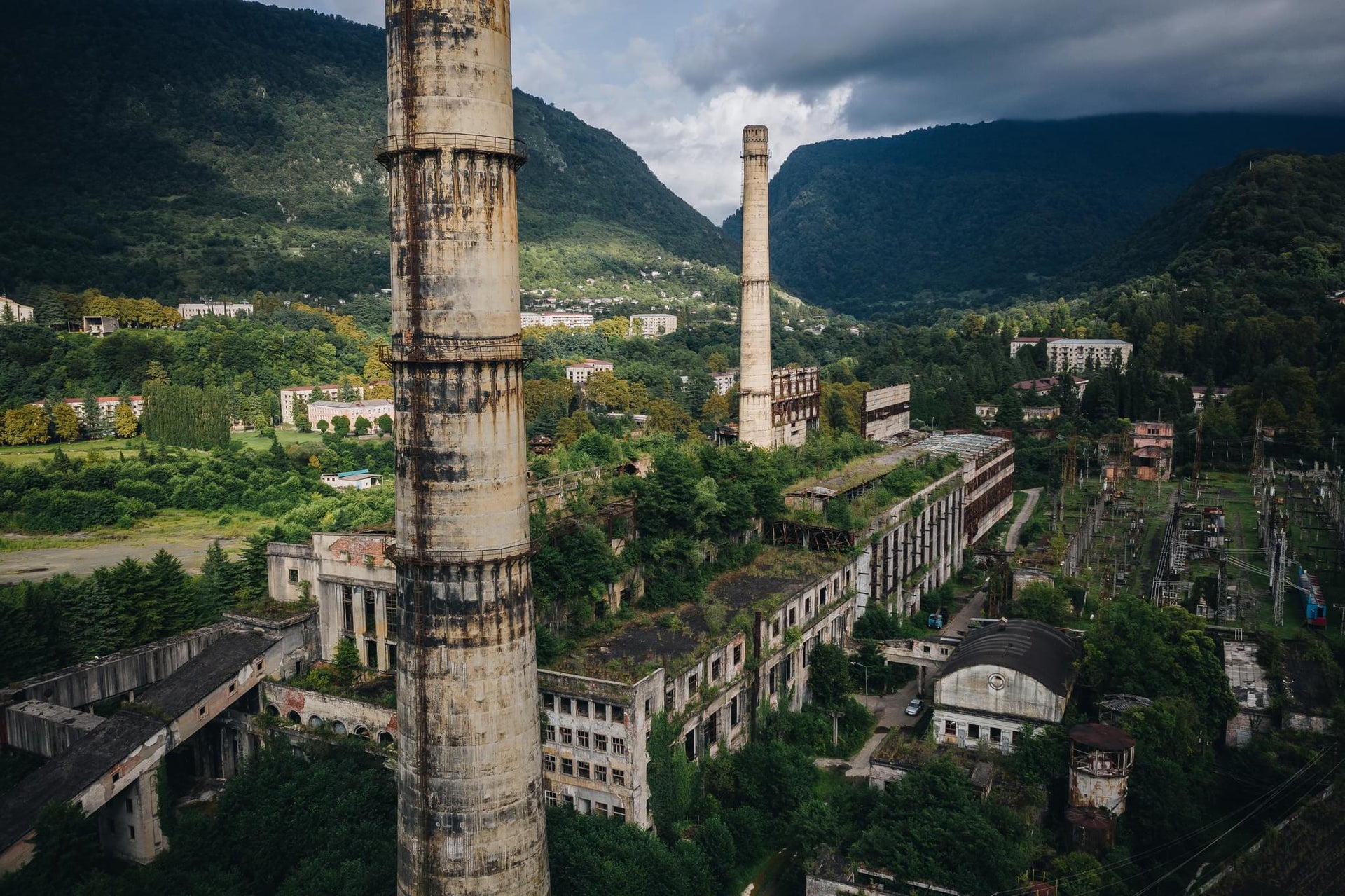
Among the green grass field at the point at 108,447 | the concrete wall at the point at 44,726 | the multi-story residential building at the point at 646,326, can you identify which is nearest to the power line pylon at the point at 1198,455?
the concrete wall at the point at 44,726

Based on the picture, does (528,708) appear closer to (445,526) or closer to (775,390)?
(445,526)

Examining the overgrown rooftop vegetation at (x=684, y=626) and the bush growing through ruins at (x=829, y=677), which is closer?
the overgrown rooftop vegetation at (x=684, y=626)

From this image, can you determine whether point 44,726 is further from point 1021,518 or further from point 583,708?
point 1021,518

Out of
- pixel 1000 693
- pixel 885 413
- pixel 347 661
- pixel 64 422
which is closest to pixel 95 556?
pixel 64 422

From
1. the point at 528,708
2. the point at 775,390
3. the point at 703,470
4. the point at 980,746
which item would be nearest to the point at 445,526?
the point at 528,708

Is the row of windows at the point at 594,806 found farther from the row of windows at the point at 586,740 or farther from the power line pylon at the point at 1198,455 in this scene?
the power line pylon at the point at 1198,455

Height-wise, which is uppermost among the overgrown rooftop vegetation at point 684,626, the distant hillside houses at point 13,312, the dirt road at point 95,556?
the distant hillside houses at point 13,312

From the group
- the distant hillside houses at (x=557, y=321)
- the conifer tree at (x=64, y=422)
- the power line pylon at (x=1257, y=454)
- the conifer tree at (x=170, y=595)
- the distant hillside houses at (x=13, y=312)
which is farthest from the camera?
the distant hillside houses at (x=557, y=321)
